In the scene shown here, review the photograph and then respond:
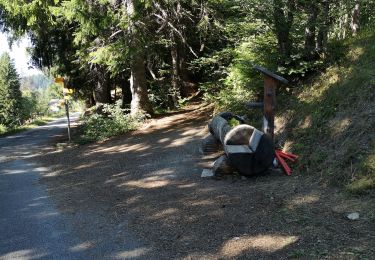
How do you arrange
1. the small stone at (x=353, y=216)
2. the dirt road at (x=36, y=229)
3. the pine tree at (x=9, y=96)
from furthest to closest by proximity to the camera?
the pine tree at (x=9, y=96) → the dirt road at (x=36, y=229) → the small stone at (x=353, y=216)

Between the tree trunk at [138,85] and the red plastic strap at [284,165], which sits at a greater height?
the tree trunk at [138,85]

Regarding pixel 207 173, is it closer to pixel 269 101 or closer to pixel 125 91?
pixel 269 101

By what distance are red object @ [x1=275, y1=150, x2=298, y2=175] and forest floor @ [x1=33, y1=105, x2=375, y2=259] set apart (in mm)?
163

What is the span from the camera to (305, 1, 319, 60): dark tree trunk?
952 centimetres

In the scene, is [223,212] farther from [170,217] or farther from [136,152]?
[136,152]

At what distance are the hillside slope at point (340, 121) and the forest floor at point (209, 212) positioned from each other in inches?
13.6

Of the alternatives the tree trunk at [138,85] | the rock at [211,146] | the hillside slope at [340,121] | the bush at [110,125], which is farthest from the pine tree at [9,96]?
the hillside slope at [340,121]

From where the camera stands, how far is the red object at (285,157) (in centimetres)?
735

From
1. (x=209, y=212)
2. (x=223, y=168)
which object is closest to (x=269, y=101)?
(x=223, y=168)

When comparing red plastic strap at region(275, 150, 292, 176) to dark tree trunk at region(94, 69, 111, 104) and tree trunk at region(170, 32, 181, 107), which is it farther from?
dark tree trunk at region(94, 69, 111, 104)

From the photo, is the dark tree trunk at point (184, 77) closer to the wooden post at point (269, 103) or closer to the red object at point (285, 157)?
the wooden post at point (269, 103)

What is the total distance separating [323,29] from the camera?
372 inches

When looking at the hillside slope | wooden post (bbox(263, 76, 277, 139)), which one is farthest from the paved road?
wooden post (bbox(263, 76, 277, 139))

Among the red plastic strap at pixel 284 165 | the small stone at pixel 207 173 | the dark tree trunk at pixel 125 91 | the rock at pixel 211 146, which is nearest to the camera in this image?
the red plastic strap at pixel 284 165
